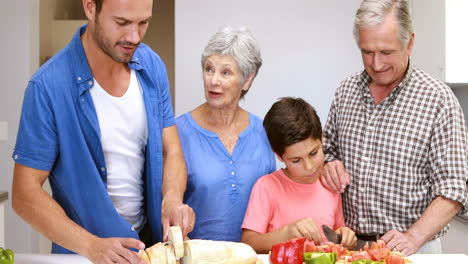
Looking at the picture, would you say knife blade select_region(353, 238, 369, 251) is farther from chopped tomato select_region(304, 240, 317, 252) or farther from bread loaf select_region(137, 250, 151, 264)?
bread loaf select_region(137, 250, 151, 264)

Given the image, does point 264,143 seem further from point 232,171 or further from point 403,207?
point 403,207

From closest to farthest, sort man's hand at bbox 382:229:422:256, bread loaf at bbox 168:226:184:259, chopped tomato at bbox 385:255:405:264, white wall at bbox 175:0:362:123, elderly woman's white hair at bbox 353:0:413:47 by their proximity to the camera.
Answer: bread loaf at bbox 168:226:184:259, chopped tomato at bbox 385:255:405:264, man's hand at bbox 382:229:422:256, elderly woman's white hair at bbox 353:0:413:47, white wall at bbox 175:0:362:123

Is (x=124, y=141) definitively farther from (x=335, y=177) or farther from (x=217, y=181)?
(x=335, y=177)

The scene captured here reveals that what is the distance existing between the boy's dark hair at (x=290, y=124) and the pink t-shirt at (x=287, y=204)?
12 cm

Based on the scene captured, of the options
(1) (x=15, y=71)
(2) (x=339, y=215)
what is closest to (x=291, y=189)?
(2) (x=339, y=215)

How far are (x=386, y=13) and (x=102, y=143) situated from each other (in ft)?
3.10

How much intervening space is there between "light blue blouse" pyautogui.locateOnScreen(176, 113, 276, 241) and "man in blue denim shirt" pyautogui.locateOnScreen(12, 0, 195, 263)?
0.11 metres

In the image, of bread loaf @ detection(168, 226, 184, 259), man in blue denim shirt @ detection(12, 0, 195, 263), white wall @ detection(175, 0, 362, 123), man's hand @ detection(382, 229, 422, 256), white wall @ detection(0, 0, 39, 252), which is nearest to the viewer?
bread loaf @ detection(168, 226, 184, 259)

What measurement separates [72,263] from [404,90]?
113 centimetres

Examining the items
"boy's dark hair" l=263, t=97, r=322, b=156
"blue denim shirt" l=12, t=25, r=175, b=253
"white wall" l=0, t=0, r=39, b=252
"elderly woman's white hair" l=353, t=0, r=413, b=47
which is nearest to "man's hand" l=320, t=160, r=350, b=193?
"boy's dark hair" l=263, t=97, r=322, b=156

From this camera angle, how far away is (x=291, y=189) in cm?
187

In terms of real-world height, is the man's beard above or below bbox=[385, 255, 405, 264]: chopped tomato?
above

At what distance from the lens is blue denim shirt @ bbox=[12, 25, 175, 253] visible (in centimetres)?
152

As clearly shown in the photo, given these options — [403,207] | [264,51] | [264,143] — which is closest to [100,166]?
[264,143]
